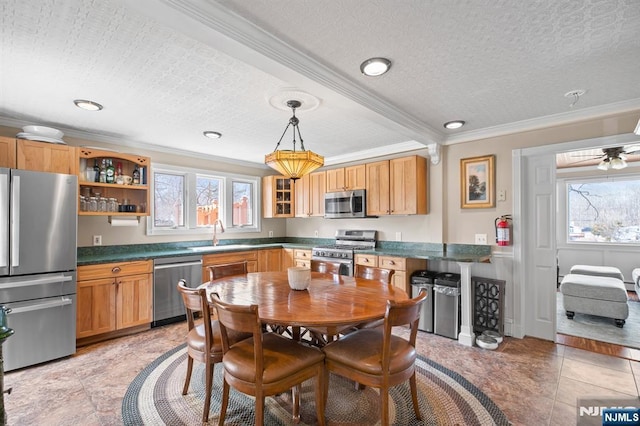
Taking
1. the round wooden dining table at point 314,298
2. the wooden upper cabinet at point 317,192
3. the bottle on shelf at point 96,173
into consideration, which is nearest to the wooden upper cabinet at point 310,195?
the wooden upper cabinet at point 317,192

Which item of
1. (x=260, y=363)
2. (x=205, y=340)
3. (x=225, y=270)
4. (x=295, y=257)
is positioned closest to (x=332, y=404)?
(x=260, y=363)

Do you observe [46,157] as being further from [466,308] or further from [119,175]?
[466,308]

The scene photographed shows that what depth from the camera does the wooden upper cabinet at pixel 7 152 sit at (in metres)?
2.96

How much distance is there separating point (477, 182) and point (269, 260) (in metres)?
3.39

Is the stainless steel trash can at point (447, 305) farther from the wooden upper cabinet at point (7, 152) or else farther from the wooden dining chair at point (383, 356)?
the wooden upper cabinet at point (7, 152)

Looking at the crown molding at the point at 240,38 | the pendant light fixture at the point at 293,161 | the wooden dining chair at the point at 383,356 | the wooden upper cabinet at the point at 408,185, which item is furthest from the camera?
the wooden upper cabinet at the point at 408,185

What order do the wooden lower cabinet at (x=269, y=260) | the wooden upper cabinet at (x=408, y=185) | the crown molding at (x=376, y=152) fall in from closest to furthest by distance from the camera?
the wooden upper cabinet at (x=408, y=185) → the crown molding at (x=376, y=152) → the wooden lower cabinet at (x=269, y=260)

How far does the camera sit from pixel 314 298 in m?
2.17

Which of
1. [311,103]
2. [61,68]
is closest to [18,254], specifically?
[61,68]

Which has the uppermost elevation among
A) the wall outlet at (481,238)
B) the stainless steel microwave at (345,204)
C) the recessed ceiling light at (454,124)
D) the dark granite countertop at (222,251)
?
the recessed ceiling light at (454,124)

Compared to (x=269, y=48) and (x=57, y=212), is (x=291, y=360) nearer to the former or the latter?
(x=269, y=48)

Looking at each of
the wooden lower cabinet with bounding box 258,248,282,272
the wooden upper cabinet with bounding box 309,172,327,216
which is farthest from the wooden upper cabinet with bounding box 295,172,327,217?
the wooden lower cabinet with bounding box 258,248,282,272

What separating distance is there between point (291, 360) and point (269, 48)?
191cm

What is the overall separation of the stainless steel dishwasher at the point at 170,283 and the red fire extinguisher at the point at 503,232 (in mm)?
3878
